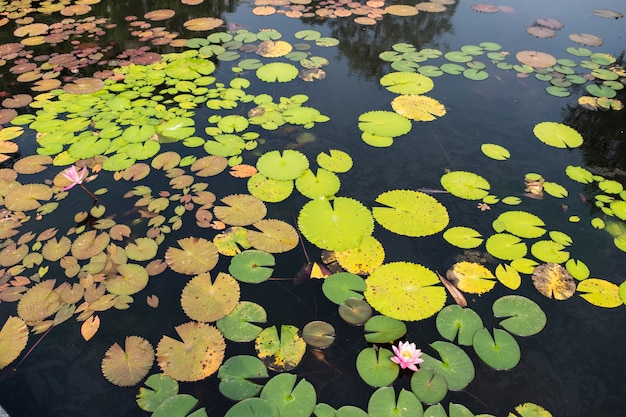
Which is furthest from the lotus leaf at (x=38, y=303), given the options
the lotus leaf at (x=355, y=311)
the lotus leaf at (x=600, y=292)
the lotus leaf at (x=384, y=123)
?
the lotus leaf at (x=600, y=292)

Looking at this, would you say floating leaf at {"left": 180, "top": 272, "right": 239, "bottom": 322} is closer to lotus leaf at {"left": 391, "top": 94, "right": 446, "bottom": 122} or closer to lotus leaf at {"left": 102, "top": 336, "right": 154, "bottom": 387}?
lotus leaf at {"left": 102, "top": 336, "right": 154, "bottom": 387}

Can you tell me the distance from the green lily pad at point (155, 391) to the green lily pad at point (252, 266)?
667 mm

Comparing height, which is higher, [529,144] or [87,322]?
[529,144]

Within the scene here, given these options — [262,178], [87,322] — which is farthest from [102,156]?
[87,322]

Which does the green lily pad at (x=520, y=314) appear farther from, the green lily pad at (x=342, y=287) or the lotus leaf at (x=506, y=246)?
the green lily pad at (x=342, y=287)

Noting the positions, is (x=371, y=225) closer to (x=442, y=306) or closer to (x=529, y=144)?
(x=442, y=306)

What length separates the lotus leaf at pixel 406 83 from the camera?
4168 mm

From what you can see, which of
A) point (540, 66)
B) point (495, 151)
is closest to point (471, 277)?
Answer: point (495, 151)

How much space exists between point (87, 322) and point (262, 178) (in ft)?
4.90

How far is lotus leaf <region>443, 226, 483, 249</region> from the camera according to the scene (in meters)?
2.64

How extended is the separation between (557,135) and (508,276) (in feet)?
5.99

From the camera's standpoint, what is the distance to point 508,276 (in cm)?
246

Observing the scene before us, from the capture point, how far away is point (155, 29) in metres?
5.55

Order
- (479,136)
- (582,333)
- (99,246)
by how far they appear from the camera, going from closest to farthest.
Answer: (582,333) < (99,246) < (479,136)
